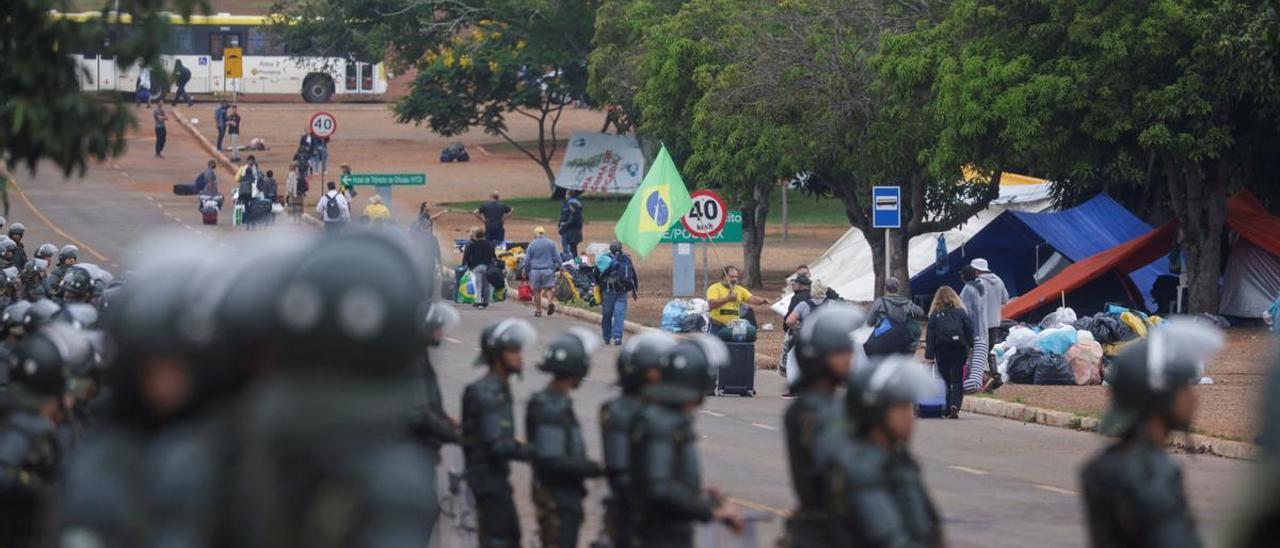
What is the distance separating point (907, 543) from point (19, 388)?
344cm

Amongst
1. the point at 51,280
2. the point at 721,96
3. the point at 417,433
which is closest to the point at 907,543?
the point at 417,433

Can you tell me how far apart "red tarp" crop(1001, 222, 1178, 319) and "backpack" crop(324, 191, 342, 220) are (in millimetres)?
10105

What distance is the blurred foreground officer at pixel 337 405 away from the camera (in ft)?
13.3

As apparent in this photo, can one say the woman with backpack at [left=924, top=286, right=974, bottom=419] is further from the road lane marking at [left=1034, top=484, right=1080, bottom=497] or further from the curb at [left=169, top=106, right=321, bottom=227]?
the curb at [left=169, top=106, right=321, bottom=227]

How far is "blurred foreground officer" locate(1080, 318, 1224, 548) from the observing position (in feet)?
21.0

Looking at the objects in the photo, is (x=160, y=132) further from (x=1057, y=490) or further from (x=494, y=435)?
(x=494, y=435)

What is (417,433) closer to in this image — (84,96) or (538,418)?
(538,418)

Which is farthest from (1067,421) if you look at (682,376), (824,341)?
(824,341)

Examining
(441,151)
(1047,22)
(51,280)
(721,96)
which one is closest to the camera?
(51,280)

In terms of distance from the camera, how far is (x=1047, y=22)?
2866cm

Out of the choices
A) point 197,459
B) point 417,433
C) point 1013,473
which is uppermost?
point 197,459

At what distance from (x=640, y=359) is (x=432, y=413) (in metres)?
1.74

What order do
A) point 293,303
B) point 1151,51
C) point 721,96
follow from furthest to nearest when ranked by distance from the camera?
point 721,96 < point 1151,51 < point 293,303

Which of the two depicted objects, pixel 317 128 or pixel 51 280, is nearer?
pixel 51 280
